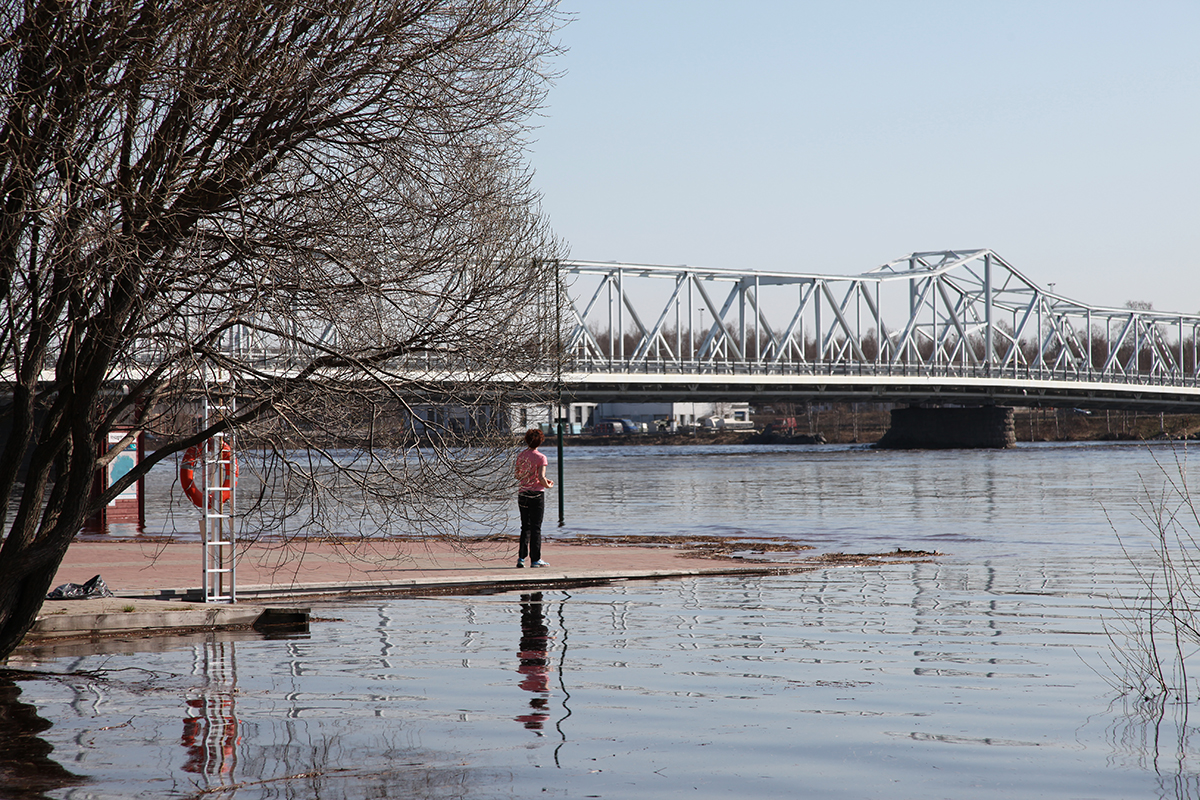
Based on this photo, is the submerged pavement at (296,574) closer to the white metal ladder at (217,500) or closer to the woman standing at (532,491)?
the white metal ladder at (217,500)

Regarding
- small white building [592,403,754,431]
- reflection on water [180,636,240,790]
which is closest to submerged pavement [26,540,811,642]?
reflection on water [180,636,240,790]

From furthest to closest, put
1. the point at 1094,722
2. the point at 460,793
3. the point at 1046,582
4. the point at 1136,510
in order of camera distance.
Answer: the point at 1136,510 < the point at 1046,582 < the point at 1094,722 < the point at 460,793

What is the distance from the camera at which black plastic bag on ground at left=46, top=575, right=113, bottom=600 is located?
1311 centimetres

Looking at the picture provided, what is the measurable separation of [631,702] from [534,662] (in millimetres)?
1794

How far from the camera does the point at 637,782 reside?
6875mm

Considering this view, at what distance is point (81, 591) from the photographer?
43.8 ft

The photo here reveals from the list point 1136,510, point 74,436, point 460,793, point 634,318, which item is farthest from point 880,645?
point 634,318

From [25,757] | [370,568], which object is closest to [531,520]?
[370,568]

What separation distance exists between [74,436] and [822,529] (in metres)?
21.5

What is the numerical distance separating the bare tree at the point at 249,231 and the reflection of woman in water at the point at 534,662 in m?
1.47

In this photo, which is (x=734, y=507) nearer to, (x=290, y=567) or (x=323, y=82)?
(x=290, y=567)

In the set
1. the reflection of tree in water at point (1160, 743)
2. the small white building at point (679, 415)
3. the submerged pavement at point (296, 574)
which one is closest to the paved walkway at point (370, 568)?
the submerged pavement at point (296, 574)

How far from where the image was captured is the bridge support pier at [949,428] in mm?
105312

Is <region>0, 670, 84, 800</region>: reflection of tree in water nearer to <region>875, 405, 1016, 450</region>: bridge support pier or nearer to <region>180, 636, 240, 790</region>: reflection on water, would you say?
<region>180, 636, 240, 790</region>: reflection on water
